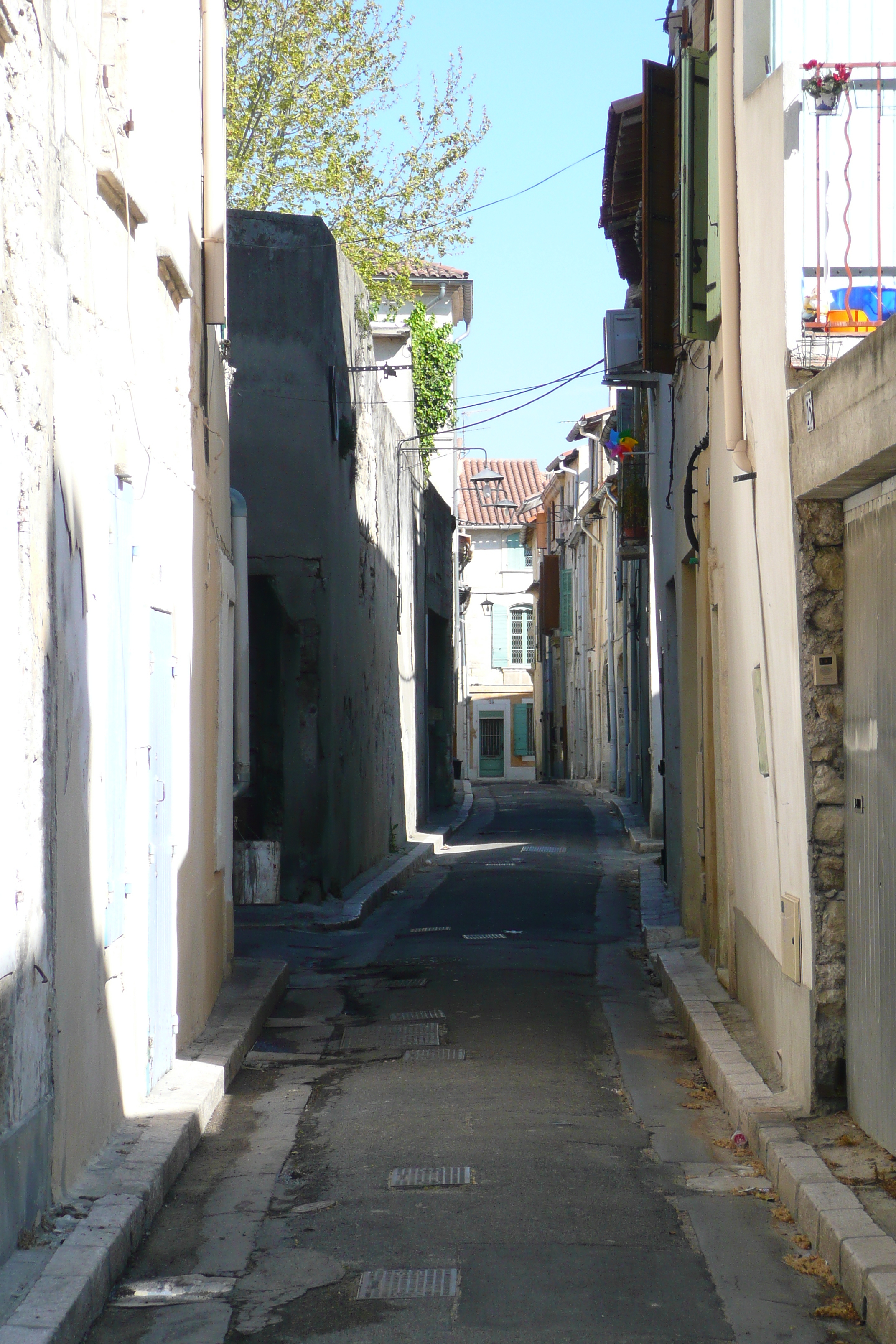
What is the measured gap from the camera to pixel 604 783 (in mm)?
35000

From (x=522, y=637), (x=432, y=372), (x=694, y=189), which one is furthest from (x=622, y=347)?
(x=522, y=637)

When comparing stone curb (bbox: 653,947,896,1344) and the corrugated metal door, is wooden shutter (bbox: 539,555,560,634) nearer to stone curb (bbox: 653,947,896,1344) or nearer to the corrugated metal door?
stone curb (bbox: 653,947,896,1344)

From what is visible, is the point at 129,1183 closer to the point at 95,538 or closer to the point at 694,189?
the point at 95,538

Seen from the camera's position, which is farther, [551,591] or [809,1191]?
[551,591]

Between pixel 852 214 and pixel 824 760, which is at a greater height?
pixel 852 214

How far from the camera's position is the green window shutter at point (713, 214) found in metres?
8.26

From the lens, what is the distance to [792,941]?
19.8ft

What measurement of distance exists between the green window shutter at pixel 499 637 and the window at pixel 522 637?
26cm

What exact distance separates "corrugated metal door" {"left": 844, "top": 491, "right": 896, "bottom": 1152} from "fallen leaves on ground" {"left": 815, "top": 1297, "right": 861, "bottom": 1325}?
35.9 inches

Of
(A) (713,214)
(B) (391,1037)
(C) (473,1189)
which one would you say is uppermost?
(A) (713,214)

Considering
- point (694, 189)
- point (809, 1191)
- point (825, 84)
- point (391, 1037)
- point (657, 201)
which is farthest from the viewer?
point (657, 201)

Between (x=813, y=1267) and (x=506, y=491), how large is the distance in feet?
174

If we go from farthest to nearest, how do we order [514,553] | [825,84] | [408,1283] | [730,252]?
1. [514,553]
2. [730,252]
3. [825,84]
4. [408,1283]

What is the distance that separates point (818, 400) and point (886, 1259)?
2.96 meters
